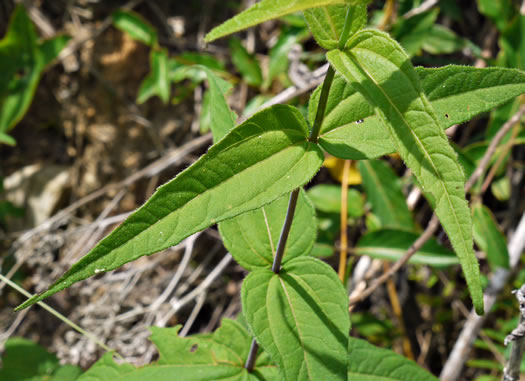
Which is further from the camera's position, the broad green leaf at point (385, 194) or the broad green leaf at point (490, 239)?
the broad green leaf at point (385, 194)

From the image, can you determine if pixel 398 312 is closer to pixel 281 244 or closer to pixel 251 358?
pixel 251 358

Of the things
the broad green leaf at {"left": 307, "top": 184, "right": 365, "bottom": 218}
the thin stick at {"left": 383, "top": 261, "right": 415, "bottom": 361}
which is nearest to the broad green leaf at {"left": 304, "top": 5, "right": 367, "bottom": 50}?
the broad green leaf at {"left": 307, "top": 184, "right": 365, "bottom": 218}

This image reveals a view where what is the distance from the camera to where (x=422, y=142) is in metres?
0.79

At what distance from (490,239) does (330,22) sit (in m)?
1.60

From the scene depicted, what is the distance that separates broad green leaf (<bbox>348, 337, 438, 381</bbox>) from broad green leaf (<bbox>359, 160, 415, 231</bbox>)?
0.91 metres

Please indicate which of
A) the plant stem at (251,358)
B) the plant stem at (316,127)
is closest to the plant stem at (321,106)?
the plant stem at (316,127)

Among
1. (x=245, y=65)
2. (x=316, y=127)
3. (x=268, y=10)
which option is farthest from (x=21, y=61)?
(x=268, y=10)

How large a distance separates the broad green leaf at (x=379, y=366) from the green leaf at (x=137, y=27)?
212cm

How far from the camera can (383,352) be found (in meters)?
1.46

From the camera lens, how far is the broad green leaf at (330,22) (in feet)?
2.97

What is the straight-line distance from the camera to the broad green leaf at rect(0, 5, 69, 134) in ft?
9.24

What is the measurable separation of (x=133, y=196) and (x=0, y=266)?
84 cm

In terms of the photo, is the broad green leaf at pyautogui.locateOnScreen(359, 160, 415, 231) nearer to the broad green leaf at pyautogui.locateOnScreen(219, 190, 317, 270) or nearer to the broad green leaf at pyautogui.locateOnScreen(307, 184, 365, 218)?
the broad green leaf at pyautogui.locateOnScreen(307, 184, 365, 218)

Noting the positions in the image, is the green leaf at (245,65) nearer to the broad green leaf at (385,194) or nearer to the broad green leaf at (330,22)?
the broad green leaf at (385,194)
